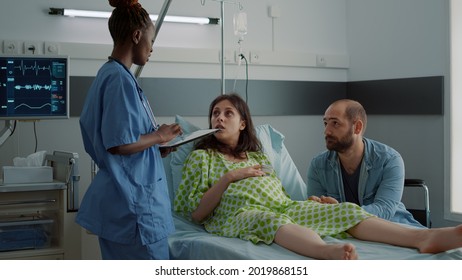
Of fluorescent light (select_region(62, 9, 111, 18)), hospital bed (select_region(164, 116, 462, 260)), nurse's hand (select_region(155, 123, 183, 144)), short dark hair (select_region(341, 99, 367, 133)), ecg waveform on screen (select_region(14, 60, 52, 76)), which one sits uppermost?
fluorescent light (select_region(62, 9, 111, 18))

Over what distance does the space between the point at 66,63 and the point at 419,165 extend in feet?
7.67

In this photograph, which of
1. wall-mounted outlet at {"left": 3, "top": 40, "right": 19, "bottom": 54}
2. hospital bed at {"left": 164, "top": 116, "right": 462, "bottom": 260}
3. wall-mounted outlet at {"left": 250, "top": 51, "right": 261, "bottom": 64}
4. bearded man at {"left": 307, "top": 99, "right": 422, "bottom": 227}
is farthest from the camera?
wall-mounted outlet at {"left": 250, "top": 51, "right": 261, "bottom": 64}

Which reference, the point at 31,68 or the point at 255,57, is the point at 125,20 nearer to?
the point at 31,68

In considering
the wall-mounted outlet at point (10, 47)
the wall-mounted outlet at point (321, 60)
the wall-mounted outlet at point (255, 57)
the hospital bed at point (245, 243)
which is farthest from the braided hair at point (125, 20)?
the wall-mounted outlet at point (321, 60)

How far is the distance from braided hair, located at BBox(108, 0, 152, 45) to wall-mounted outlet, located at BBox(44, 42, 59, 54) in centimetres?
173

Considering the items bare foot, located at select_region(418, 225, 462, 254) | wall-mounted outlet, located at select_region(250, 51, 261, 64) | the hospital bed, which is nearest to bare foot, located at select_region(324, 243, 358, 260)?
the hospital bed

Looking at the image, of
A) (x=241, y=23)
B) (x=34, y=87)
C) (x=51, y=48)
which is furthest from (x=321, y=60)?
(x=34, y=87)

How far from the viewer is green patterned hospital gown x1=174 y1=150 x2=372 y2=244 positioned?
2.35 meters

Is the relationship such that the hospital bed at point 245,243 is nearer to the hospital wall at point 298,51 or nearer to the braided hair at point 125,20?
the braided hair at point 125,20

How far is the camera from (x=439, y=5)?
12.8 feet

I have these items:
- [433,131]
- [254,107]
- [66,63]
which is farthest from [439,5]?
[66,63]

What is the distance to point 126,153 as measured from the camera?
196 centimetres

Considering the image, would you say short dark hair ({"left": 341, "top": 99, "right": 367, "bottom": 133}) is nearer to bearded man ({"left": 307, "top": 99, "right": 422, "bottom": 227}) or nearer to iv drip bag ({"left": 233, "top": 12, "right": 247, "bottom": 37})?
bearded man ({"left": 307, "top": 99, "right": 422, "bottom": 227})
